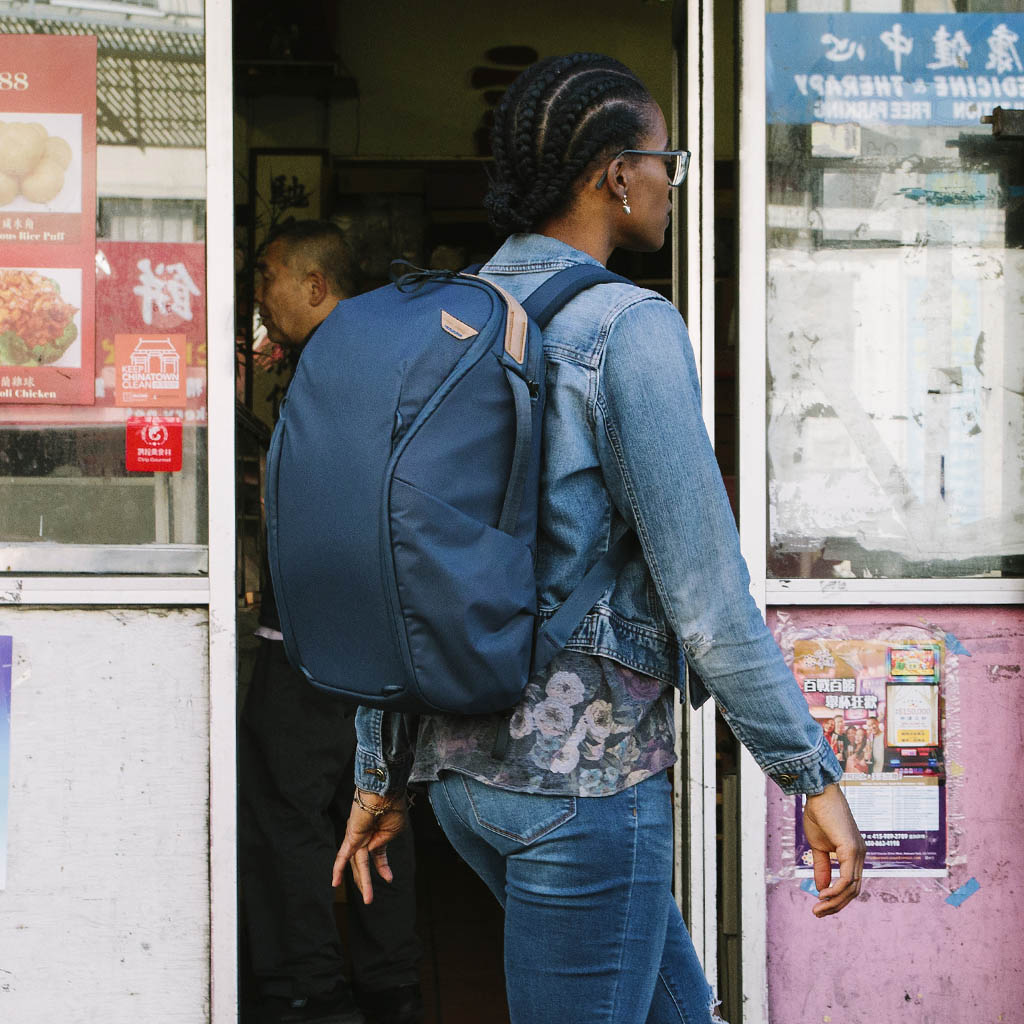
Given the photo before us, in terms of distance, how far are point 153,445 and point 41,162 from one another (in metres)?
0.70

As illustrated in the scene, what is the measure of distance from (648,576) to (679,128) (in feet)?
5.67

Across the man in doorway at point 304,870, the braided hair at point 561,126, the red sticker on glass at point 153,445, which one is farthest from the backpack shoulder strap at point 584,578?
the man in doorway at point 304,870

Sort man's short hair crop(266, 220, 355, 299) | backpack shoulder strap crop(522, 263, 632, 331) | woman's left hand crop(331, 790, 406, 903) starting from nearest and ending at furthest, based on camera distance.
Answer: backpack shoulder strap crop(522, 263, 632, 331) < woman's left hand crop(331, 790, 406, 903) < man's short hair crop(266, 220, 355, 299)

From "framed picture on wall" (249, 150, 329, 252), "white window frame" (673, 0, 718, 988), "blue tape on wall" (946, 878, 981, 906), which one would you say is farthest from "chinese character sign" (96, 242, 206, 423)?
"framed picture on wall" (249, 150, 329, 252)

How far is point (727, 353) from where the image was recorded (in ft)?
9.52

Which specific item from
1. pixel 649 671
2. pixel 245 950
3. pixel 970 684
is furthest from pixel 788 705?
pixel 245 950

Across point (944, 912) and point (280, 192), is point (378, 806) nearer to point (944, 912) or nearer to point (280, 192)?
point (944, 912)

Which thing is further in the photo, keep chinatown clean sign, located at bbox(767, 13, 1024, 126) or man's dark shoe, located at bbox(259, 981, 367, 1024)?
man's dark shoe, located at bbox(259, 981, 367, 1024)

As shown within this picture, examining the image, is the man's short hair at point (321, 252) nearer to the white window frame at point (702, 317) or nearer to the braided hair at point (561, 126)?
the white window frame at point (702, 317)

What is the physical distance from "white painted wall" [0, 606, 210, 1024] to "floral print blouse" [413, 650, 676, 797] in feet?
4.75

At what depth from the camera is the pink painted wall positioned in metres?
2.82

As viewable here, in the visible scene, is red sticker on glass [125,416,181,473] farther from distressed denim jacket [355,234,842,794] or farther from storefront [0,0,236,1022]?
distressed denim jacket [355,234,842,794]

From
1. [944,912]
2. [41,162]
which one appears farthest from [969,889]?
[41,162]

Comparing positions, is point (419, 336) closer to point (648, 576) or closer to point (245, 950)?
point (648, 576)
